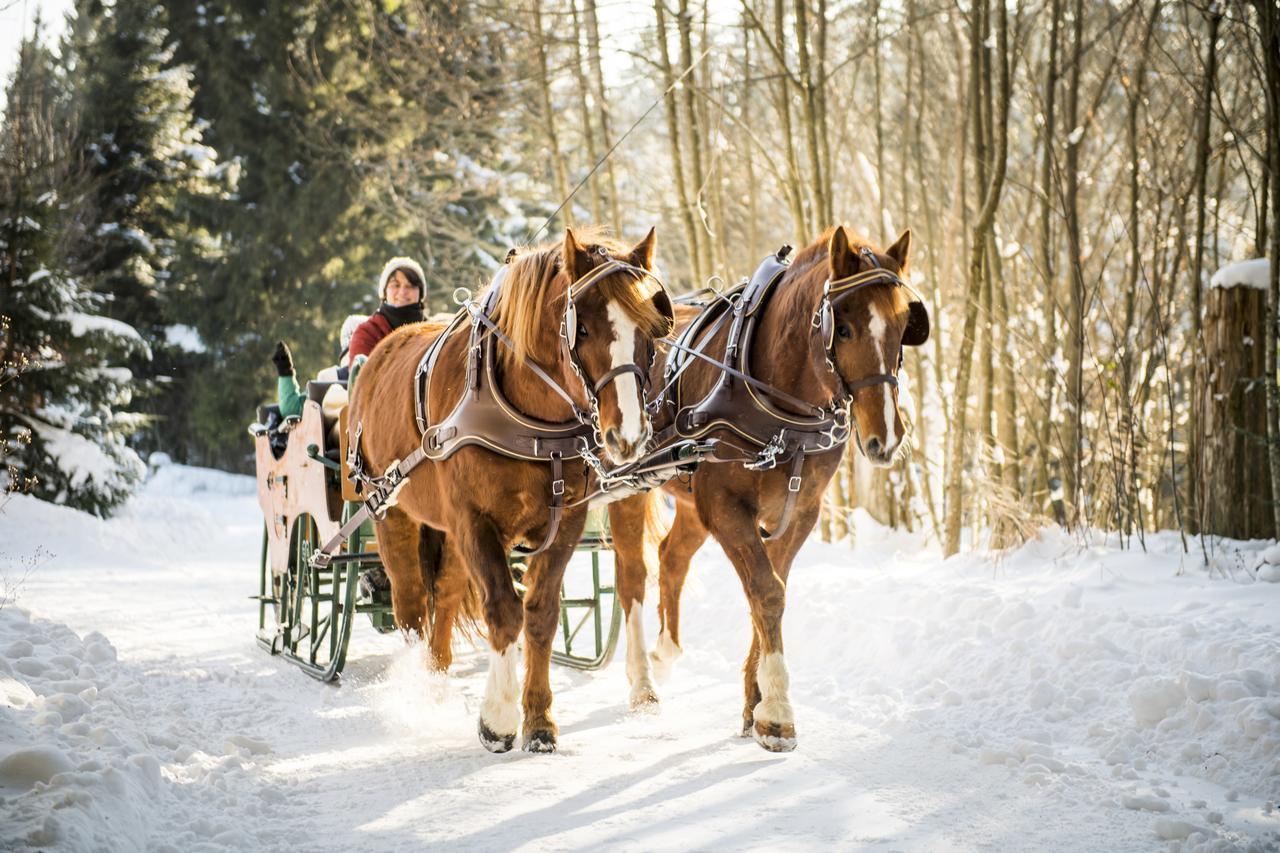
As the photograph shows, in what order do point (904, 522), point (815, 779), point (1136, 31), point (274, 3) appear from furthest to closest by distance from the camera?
point (274, 3) < point (904, 522) < point (1136, 31) < point (815, 779)

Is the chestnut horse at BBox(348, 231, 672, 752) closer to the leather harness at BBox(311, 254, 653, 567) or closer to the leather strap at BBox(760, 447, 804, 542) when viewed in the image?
the leather harness at BBox(311, 254, 653, 567)

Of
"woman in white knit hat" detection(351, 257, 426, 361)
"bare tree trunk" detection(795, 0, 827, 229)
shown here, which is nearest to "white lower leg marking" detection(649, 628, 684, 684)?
"woman in white knit hat" detection(351, 257, 426, 361)

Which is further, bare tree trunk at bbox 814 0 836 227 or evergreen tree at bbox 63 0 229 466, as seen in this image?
evergreen tree at bbox 63 0 229 466

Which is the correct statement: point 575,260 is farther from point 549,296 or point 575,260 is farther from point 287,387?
point 287,387

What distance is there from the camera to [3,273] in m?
13.0

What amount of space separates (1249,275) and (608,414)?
4.40m

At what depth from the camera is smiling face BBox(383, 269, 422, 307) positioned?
7.07 metres

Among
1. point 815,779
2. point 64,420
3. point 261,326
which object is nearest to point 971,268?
point 815,779

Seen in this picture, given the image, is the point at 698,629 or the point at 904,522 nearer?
the point at 698,629

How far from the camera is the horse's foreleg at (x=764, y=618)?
4.22m

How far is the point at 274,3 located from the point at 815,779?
23653 mm

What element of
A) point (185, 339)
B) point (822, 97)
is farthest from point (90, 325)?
point (185, 339)

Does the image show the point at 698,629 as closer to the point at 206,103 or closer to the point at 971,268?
the point at 971,268

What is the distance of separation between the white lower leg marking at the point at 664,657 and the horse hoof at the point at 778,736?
3.92 feet
